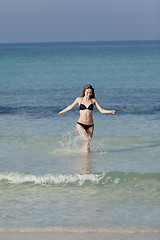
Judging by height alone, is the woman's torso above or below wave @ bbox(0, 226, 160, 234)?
above

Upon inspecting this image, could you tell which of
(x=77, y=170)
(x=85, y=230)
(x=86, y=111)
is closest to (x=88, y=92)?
(x=86, y=111)

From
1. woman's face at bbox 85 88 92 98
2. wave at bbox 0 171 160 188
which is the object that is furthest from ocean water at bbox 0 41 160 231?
woman's face at bbox 85 88 92 98

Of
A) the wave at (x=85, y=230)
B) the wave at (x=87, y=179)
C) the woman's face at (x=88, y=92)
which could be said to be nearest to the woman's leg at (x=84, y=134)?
the woman's face at (x=88, y=92)

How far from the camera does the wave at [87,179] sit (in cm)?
916

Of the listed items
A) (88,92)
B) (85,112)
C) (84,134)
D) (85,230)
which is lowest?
(85,230)

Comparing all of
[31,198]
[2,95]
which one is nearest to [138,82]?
[2,95]

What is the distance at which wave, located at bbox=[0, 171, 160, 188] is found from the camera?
9.16m

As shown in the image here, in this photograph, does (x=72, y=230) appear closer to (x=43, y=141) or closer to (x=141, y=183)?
(x=141, y=183)

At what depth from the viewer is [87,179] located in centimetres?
930

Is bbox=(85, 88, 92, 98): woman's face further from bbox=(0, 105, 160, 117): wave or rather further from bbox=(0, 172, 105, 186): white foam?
bbox=(0, 105, 160, 117): wave

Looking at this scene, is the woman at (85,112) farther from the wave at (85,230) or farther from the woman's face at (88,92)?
A: the wave at (85,230)

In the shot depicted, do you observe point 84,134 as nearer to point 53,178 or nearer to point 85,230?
point 53,178

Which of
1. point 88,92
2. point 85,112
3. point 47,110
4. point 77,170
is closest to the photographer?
point 77,170

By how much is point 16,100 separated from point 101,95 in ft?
14.4
